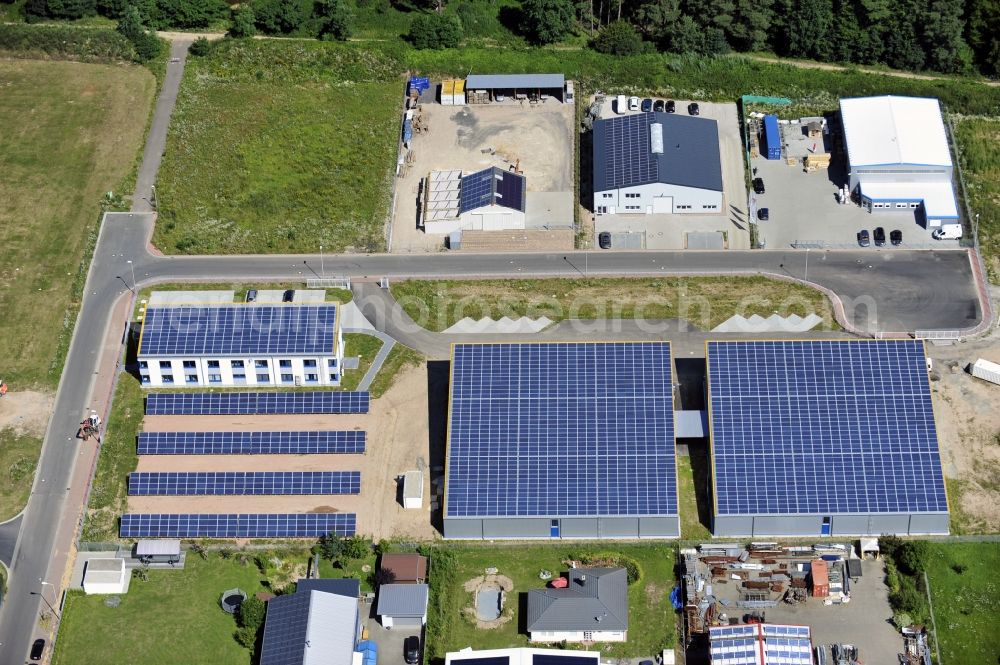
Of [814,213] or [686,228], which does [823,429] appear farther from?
[814,213]

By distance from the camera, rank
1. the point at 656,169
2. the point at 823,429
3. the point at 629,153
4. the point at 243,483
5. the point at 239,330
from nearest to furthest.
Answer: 1. the point at 823,429
2. the point at 243,483
3. the point at 239,330
4. the point at 656,169
5. the point at 629,153

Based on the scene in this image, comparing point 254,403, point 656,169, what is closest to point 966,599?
point 656,169

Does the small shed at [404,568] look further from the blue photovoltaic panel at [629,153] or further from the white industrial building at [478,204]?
the blue photovoltaic panel at [629,153]

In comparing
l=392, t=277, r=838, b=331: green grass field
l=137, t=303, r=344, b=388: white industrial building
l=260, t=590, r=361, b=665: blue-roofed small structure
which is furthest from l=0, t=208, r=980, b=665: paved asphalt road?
l=260, t=590, r=361, b=665: blue-roofed small structure

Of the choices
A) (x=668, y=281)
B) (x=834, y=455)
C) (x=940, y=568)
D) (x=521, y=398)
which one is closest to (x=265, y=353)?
(x=521, y=398)

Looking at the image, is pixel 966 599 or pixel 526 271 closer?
pixel 966 599

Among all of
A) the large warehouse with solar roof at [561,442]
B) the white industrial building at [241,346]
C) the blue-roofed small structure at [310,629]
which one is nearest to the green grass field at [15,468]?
the white industrial building at [241,346]
